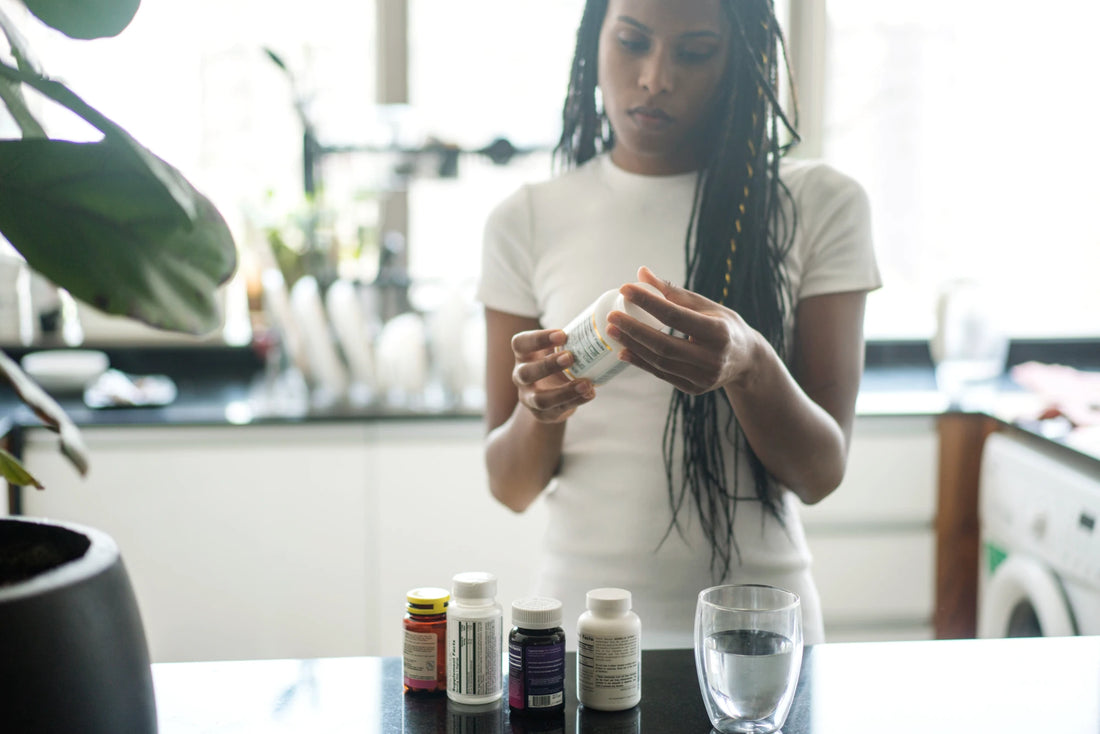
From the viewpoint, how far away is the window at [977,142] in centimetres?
275

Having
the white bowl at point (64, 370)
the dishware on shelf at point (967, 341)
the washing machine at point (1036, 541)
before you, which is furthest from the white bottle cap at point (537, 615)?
the white bowl at point (64, 370)

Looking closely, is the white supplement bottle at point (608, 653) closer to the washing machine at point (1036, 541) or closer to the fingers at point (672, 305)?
the fingers at point (672, 305)

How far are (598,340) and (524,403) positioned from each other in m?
0.16

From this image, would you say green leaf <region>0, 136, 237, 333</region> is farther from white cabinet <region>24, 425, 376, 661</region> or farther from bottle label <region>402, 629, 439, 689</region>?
white cabinet <region>24, 425, 376, 661</region>

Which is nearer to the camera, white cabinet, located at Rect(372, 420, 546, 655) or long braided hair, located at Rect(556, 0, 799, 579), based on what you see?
long braided hair, located at Rect(556, 0, 799, 579)

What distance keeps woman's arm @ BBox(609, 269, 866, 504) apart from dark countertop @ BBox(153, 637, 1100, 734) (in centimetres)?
20

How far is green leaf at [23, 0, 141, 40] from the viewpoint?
21.1 inches

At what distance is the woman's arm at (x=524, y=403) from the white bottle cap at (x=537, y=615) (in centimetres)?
19

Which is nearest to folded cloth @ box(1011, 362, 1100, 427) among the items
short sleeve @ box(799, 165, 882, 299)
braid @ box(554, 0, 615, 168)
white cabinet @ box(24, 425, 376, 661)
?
short sleeve @ box(799, 165, 882, 299)

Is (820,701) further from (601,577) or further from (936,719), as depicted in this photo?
(601,577)

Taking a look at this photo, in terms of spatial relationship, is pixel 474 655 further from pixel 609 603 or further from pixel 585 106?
pixel 585 106

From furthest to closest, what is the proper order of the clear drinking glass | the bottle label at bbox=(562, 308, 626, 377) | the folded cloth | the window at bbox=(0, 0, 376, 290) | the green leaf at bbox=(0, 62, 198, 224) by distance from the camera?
the window at bbox=(0, 0, 376, 290) < the folded cloth < the bottle label at bbox=(562, 308, 626, 377) < the clear drinking glass < the green leaf at bbox=(0, 62, 198, 224)

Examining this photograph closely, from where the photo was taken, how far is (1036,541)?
1.90m

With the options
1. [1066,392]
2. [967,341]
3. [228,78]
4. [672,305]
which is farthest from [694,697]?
[228,78]
